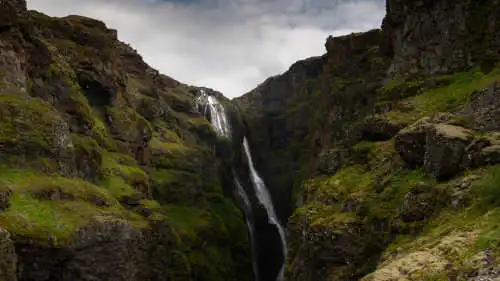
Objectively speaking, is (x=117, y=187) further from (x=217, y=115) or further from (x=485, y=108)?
(x=217, y=115)

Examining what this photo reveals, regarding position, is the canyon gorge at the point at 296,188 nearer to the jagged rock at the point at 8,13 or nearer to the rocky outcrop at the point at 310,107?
the jagged rock at the point at 8,13

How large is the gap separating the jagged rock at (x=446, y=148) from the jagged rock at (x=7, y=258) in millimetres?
22253

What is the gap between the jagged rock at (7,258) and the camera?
27.7 metres

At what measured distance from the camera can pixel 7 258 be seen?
28.2m

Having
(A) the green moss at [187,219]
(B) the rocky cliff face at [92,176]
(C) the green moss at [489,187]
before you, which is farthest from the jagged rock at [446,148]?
(A) the green moss at [187,219]

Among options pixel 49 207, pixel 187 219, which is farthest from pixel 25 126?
pixel 187 219

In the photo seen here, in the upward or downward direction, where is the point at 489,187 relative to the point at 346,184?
upward

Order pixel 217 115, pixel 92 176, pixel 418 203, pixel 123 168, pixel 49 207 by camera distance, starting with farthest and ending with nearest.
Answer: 1. pixel 217 115
2. pixel 123 168
3. pixel 92 176
4. pixel 49 207
5. pixel 418 203

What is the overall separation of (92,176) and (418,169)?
31530mm

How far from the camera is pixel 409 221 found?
2145 centimetres

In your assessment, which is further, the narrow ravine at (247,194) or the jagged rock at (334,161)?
the narrow ravine at (247,194)

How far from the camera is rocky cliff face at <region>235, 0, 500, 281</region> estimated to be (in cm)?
1611

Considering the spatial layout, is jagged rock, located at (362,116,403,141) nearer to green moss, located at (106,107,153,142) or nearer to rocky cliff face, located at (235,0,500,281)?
rocky cliff face, located at (235,0,500,281)

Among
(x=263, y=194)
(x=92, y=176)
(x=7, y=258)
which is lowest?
(x=263, y=194)
